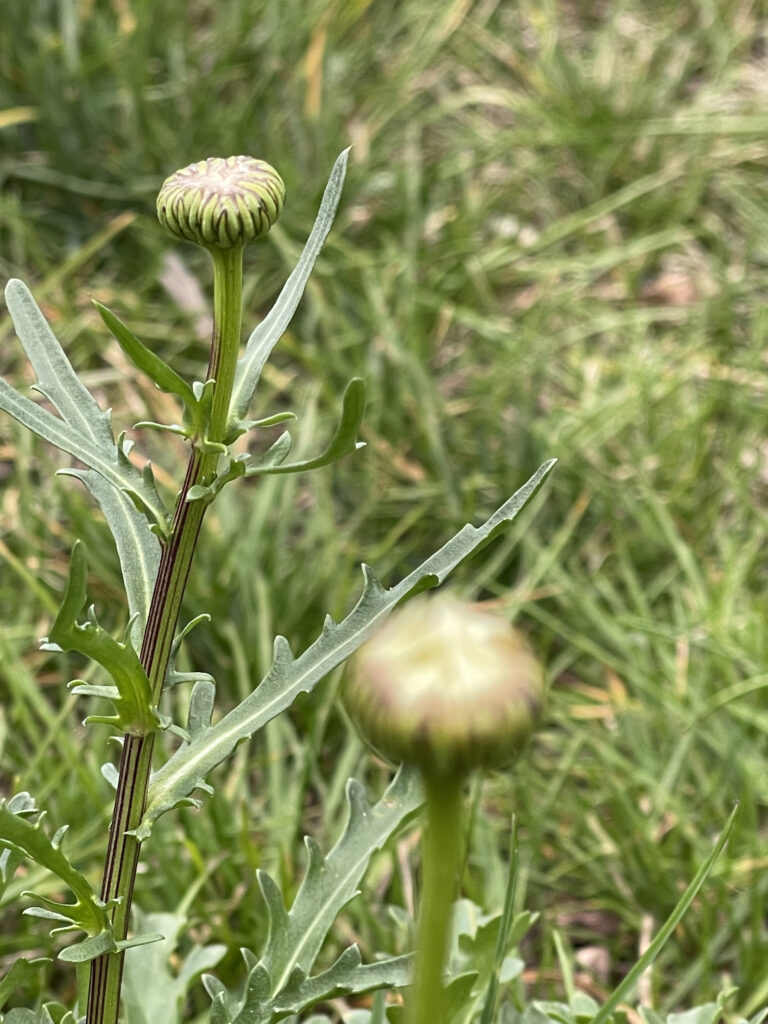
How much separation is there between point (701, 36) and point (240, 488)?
7.23 ft

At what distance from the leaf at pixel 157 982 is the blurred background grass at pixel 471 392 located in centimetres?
25

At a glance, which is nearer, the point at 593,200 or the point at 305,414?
the point at 305,414

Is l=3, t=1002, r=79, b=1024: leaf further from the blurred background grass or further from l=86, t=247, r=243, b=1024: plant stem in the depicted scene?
the blurred background grass

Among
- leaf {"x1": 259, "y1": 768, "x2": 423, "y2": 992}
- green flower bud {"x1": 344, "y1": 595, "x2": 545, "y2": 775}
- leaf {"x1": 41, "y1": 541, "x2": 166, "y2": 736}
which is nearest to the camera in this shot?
green flower bud {"x1": 344, "y1": 595, "x2": 545, "y2": 775}

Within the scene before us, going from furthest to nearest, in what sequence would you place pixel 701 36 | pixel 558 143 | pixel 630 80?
pixel 701 36
pixel 630 80
pixel 558 143

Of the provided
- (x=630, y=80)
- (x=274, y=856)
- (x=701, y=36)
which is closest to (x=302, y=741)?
(x=274, y=856)

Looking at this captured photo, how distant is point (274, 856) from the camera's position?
186cm

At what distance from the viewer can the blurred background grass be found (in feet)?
6.18

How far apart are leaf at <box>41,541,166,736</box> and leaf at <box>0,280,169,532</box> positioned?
114mm

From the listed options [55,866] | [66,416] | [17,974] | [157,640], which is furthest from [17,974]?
[66,416]

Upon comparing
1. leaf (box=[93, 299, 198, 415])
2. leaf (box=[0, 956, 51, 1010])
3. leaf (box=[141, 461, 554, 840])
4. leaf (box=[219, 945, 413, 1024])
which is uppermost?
leaf (box=[93, 299, 198, 415])

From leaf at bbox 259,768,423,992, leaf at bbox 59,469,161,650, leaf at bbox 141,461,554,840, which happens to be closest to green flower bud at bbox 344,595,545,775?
leaf at bbox 141,461,554,840

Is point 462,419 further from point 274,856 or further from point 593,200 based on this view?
point 274,856

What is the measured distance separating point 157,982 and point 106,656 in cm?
57
